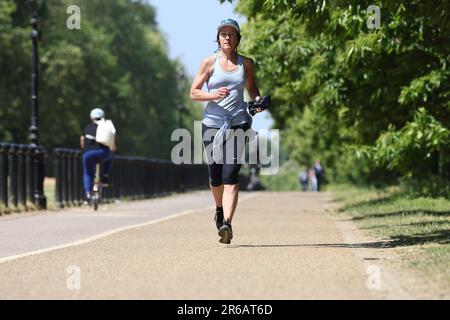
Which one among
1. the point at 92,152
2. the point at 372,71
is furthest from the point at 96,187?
the point at 372,71

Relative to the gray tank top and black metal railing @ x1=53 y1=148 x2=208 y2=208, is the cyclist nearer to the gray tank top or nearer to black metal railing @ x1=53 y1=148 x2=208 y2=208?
black metal railing @ x1=53 y1=148 x2=208 y2=208

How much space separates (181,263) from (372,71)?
9420mm

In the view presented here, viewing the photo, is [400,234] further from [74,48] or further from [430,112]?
[74,48]

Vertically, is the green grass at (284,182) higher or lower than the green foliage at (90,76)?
lower

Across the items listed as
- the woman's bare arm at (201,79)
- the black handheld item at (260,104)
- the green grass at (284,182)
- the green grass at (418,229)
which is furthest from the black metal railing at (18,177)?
the green grass at (284,182)

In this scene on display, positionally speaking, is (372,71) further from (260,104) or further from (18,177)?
(260,104)

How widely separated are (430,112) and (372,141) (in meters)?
5.25

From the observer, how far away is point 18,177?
19.3 m

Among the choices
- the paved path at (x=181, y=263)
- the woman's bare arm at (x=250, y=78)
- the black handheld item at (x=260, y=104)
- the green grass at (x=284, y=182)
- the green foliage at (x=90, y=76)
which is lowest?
the green grass at (x=284, y=182)

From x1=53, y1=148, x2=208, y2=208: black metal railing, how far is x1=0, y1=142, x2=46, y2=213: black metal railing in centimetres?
139

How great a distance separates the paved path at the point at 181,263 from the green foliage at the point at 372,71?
2.46 metres

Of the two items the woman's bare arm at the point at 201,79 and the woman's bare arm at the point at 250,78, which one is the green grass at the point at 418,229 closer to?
the woman's bare arm at the point at 250,78

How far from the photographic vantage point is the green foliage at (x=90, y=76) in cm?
5025

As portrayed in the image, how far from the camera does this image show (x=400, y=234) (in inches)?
452
